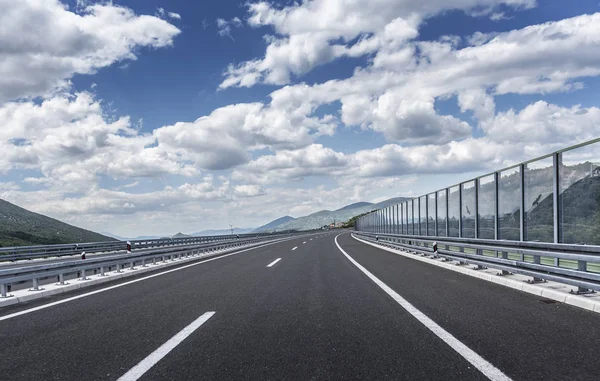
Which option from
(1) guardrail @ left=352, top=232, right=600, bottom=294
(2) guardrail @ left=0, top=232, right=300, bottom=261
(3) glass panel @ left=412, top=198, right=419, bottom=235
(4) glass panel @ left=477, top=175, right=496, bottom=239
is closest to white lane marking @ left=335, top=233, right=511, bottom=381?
(1) guardrail @ left=352, top=232, right=600, bottom=294

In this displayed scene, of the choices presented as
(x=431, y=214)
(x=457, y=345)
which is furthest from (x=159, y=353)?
(x=431, y=214)

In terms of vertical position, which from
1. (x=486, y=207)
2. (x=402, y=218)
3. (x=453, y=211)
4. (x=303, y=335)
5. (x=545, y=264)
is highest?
(x=486, y=207)

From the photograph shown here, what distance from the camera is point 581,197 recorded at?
8398 mm

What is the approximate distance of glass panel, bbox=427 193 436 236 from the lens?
2017cm

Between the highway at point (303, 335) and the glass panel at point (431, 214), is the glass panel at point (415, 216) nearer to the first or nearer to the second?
the glass panel at point (431, 214)

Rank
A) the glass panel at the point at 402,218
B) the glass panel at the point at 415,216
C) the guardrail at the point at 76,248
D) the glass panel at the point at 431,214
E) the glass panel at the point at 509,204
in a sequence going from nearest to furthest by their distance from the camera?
the glass panel at the point at 509,204
the glass panel at the point at 431,214
the glass panel at the point at 415,216
the guardrail at the point at 76,248
the glass panel at the point at 402,218

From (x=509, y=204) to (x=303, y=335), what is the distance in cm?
854

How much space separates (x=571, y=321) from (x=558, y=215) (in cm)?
362

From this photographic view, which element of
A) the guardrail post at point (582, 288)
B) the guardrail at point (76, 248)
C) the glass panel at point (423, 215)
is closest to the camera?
the guardrail post at point (582, 288)

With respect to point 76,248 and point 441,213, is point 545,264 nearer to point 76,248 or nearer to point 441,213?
point 441,213

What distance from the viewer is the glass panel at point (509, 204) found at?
11.0m

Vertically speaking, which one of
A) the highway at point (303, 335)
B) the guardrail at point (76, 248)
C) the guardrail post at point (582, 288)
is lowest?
the guardrail at point (76, 248)

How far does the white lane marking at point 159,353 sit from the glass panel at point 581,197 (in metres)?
7.08

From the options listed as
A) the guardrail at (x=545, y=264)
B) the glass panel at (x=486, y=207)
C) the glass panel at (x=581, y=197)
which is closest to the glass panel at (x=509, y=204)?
the glass panel at (x=486, y=207)
